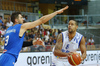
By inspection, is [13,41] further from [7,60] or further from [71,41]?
[71,41]

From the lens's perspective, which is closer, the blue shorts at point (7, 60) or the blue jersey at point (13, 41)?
the blue shorts at point (7, 60)

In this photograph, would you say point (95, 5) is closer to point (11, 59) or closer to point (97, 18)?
point (97, 18)

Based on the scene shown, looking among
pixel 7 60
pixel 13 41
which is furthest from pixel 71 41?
pixel 7 60

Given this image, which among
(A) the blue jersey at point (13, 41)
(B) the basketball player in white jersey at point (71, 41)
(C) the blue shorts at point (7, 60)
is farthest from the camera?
(B) the basketball player in white jersey at point (71, 41)

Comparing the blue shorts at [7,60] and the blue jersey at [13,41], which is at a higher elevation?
the blue jersey at [13,41]

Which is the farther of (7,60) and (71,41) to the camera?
(71,41)

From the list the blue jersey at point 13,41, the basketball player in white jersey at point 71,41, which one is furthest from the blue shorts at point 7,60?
the basketball player in white jersey at point 71,41

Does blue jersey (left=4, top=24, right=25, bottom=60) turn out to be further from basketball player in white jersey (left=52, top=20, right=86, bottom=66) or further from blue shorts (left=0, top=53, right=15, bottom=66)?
basketball player in white jersey (left=52, top=20, right=86, bottom=66)

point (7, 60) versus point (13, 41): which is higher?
point (13, 41)

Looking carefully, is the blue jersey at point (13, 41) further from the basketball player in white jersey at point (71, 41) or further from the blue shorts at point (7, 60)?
the basketball player in white jersey at point (71, 41)

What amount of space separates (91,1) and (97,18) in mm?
4256

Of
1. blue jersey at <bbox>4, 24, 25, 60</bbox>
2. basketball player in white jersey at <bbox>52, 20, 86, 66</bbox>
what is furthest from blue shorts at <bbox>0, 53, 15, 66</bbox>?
basketball player in white jersey at <bbox>52, 20, 86, 66</bbox>

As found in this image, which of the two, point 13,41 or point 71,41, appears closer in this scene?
point 13,41

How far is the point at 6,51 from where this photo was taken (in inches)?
173
